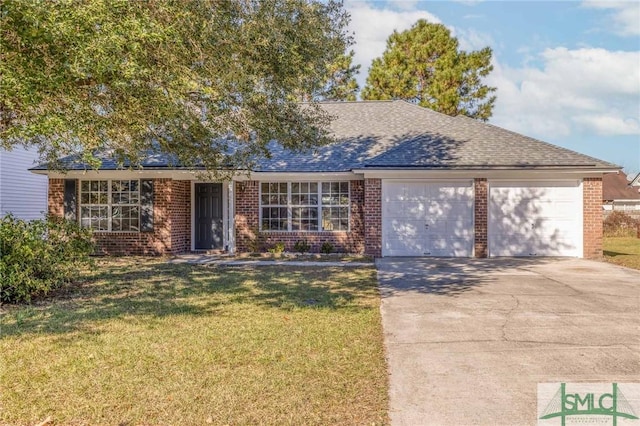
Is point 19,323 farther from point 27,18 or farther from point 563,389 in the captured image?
point 563,389

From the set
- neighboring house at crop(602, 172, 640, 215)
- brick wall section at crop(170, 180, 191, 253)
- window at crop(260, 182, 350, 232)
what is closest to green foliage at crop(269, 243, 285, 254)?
window at crop(260, 182, 350, 232)

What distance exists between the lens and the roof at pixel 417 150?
14.8m

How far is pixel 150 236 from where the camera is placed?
52.7 ft

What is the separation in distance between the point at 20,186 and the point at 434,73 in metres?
23.0

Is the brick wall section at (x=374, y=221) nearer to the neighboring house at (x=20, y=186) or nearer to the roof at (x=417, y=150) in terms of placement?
the roof at (x=417, y=150)

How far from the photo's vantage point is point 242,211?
16.4 meters

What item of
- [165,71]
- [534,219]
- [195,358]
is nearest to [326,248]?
[534,219]

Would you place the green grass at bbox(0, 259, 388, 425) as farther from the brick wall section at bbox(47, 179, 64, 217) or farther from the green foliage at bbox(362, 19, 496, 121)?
the green foliage at bbox(362, 19, 496, 121)

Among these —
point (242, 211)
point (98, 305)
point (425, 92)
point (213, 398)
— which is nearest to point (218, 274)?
point (98, 305)

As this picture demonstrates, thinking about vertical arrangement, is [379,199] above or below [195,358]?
above

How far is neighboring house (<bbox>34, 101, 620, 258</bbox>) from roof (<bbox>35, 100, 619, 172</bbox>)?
48 millimetres

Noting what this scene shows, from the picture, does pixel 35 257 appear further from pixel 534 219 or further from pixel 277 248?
pixel 534 219

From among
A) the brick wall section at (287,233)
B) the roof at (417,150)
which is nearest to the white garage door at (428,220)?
the roof at (417,150)

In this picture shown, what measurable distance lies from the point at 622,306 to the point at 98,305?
837 cm
